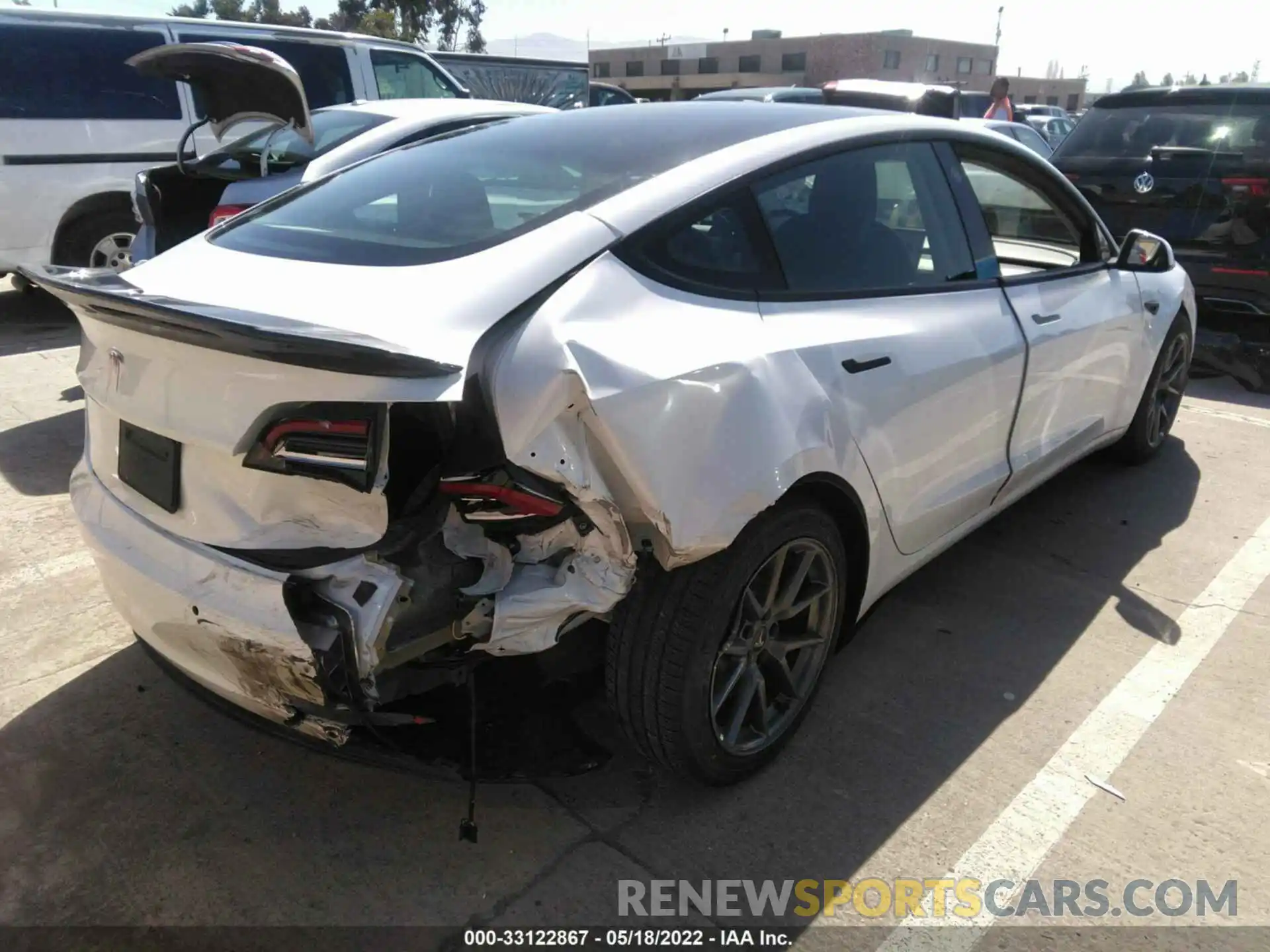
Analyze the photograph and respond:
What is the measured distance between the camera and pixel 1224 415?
19.1ft

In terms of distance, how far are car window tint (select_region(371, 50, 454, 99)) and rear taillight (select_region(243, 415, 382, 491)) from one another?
7.68 metres

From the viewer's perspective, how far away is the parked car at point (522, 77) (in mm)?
14055

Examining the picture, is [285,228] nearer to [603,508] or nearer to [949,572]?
[603,508]

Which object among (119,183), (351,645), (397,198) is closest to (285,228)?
(397,198)

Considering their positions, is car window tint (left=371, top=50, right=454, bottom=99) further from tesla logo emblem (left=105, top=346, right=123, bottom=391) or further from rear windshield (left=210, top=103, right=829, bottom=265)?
tesla logo emblem (left=105, top=346, right=123, bottom=391)

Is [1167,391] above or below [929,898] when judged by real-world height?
above

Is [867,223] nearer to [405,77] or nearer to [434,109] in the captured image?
[434,109]

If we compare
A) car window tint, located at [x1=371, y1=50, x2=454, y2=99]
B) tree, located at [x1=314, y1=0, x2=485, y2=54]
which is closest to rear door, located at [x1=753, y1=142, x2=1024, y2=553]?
car window tint, located at [x1=371, y1=50, x2=454, y2=99]

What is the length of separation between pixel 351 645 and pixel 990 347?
2.13 m

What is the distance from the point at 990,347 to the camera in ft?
9.87

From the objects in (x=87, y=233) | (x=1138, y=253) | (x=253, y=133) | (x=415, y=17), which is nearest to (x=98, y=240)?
(x=87, y=233)

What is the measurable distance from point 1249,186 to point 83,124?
806 cm

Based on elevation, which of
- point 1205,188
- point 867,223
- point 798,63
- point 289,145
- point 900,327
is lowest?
point 798,63

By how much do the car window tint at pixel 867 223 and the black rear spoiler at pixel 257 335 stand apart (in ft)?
3.86
